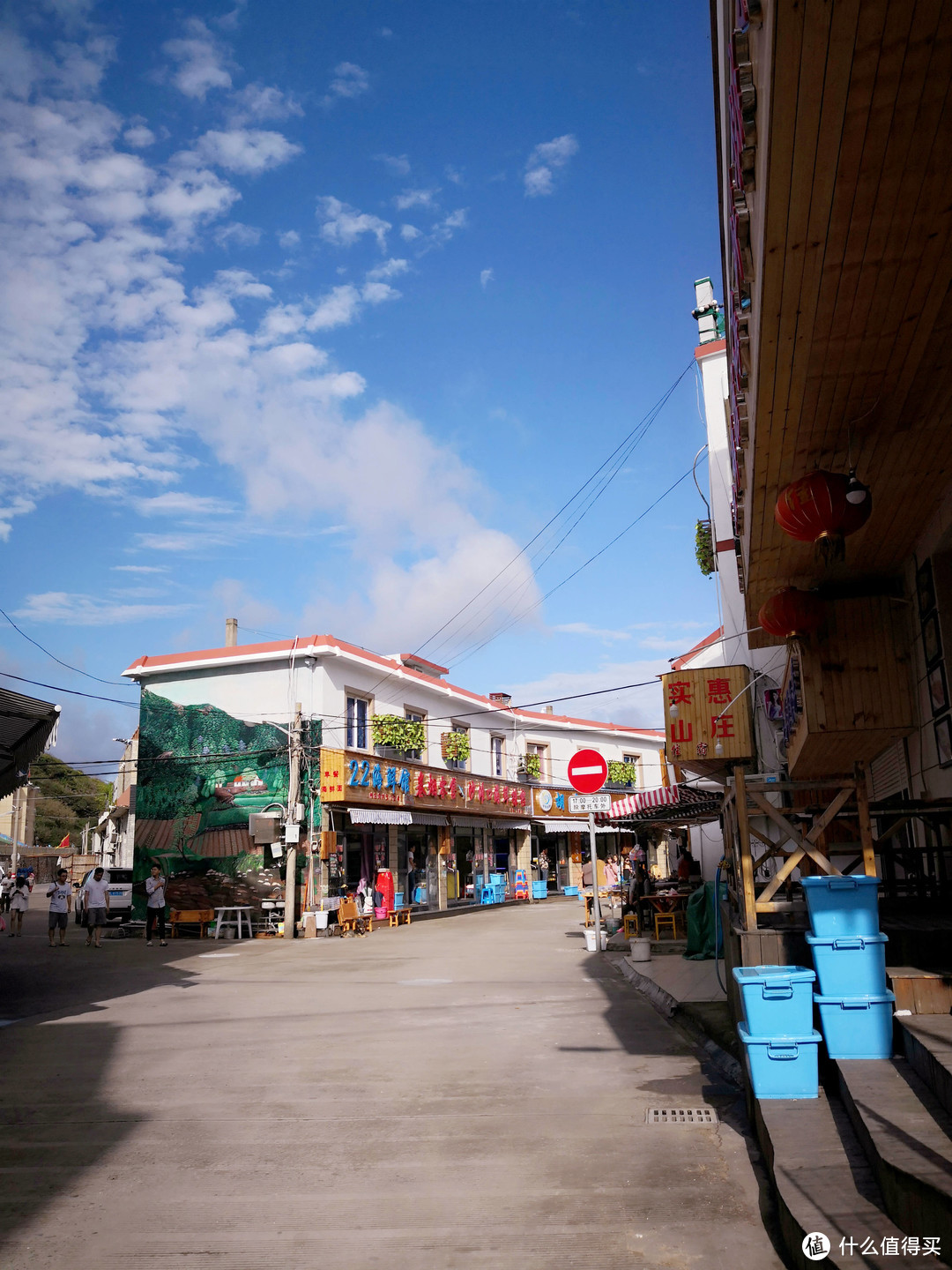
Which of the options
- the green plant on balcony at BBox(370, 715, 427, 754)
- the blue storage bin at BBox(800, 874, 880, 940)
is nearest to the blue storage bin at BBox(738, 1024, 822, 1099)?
the blue storage bin at BBox(800, 874, 880, 940)

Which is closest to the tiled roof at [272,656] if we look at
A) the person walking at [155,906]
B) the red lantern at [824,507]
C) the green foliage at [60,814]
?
the person walking at [155,906]

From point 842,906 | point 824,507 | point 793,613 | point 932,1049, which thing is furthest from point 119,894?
point 932,1049

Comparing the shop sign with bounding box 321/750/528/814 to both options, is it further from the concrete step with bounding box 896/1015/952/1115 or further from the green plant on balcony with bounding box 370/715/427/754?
the concrete step with bounding box 896/1015/952/1115

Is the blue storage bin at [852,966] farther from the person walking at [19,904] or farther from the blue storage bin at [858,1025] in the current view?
the person walking at [19,904]

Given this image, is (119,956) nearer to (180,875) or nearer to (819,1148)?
(180,875)

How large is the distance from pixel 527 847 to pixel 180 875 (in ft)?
58.0

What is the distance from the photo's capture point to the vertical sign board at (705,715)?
1580 cm

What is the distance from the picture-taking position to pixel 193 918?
23.7 meters

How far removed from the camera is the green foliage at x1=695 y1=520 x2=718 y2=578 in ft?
57.4

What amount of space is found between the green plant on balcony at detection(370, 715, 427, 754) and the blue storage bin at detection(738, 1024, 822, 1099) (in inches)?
883

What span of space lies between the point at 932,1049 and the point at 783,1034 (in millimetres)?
811

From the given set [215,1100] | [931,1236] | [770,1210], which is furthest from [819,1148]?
[215,1100]

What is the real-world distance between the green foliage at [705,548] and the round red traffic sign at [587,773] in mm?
5112

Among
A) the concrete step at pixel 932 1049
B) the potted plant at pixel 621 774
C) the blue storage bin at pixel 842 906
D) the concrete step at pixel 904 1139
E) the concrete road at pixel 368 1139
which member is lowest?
the concrete road at pixel 368 1139
